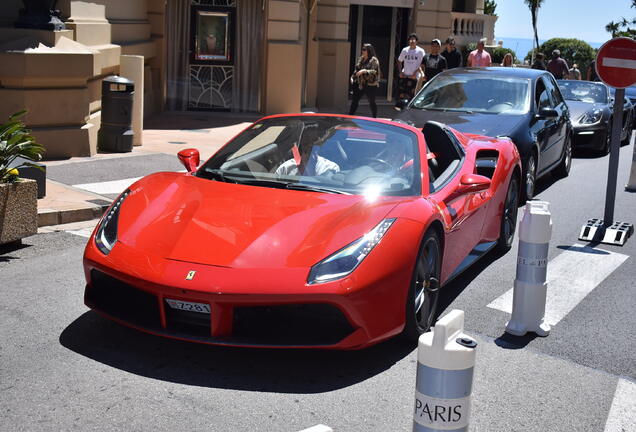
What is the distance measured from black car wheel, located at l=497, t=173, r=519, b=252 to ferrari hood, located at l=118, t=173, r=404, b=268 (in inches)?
101

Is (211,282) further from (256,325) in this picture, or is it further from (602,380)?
(602,380)

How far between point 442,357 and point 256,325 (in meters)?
2.02

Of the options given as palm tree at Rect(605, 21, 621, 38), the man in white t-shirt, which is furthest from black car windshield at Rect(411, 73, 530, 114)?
palm tree at Rect(605, 21, 621, 38)

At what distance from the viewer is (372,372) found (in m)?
5.17

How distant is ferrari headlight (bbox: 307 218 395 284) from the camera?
4941mm

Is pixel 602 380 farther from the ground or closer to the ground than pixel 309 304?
closer to the ground

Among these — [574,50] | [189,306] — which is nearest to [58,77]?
[189,306]

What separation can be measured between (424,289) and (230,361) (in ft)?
4.21

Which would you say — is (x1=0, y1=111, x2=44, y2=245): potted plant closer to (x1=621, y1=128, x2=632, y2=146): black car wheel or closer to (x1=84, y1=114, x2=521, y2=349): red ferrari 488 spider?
(x1=84, y1=114, x2=521, y2=349): red ferrari 488 spider

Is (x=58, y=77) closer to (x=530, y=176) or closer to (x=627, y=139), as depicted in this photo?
(x=530, y=176)

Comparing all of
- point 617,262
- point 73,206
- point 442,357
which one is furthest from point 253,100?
point 442,357

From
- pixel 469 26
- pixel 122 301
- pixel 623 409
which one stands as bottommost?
pixel 623 409

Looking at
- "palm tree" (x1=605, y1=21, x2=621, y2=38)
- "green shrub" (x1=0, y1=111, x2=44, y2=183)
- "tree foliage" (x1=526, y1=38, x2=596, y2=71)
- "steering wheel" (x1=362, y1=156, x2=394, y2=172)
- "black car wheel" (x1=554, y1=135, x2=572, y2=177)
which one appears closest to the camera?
"steering wheel" (x1=362, y1=156, x2=394, y2=172)

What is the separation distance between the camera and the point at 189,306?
16.2 feet
